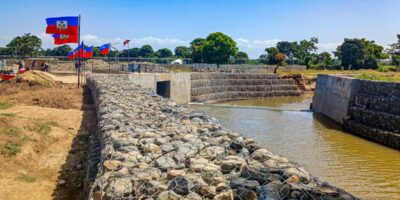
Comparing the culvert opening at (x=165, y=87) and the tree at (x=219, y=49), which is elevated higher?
the tree at (x=219, y=49)

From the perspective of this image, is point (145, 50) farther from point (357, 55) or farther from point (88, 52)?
point (88, 52)

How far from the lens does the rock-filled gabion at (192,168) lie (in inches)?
160

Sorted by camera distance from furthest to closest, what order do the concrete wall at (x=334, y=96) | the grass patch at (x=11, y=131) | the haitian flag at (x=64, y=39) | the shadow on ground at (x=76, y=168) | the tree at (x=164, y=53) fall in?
the tree at (x=164, y=53)
the haitian flag at (x=64, y=39)
the concrete wall at (x=334, y=96)
the grass patch at (x=11, y=131)
the shadow on ground at (x=76, y=168)

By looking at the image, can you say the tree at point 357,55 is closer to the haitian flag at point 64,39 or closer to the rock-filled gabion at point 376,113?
the rock-filled gabion at point 376,113

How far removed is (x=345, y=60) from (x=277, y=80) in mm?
20989

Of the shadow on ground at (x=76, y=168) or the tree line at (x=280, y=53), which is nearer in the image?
the shadow on ground at (x=76, y=168)

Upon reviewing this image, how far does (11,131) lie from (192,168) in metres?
7.01

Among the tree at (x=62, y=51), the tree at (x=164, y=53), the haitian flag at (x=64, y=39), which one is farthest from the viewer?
the tree at (x=164, y=53)

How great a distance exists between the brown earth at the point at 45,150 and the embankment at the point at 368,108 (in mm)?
11541

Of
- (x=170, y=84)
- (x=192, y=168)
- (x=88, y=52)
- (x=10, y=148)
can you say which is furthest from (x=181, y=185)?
(x=88, y=52)

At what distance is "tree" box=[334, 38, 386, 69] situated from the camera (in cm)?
5772

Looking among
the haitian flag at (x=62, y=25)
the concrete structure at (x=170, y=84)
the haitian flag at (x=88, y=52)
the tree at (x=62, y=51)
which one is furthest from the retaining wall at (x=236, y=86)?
the tree at (x=62, y=51)

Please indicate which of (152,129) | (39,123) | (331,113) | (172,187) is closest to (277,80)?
(331,113)

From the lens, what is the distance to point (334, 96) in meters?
24.1
